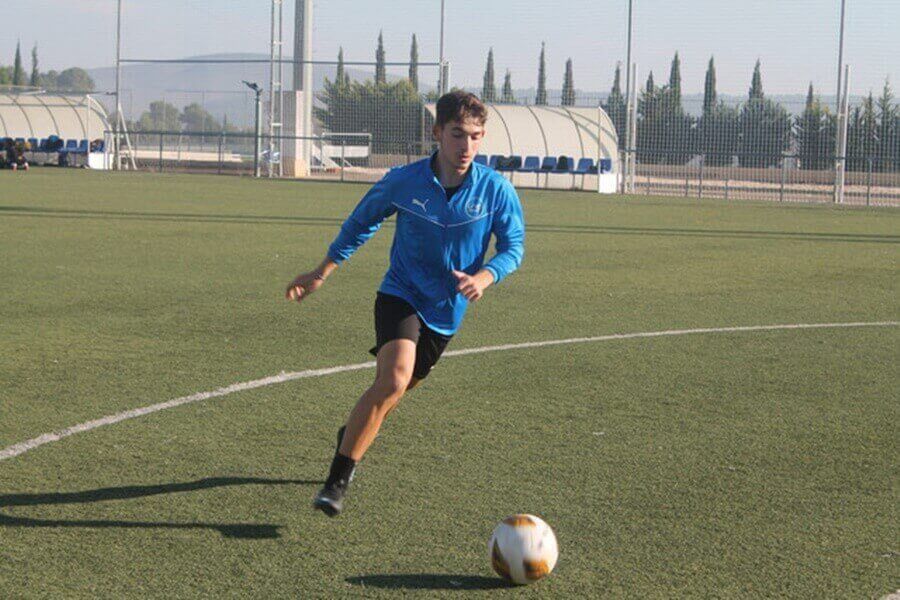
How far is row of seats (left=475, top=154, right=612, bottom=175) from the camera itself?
3903cm

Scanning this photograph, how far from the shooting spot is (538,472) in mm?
5676

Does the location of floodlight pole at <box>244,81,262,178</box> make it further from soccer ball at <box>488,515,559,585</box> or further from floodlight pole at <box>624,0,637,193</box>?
soccer ball at <box>488,515,559,585</box>

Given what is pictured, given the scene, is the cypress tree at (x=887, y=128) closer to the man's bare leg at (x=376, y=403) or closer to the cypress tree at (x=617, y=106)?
the cypress tree at (x=617, y=106)

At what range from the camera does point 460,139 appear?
5.14m

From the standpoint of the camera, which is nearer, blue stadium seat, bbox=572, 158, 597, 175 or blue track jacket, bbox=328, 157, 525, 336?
blue track jacket, bbox=328, 157, 525, 336

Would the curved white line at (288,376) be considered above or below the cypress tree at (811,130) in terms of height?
below

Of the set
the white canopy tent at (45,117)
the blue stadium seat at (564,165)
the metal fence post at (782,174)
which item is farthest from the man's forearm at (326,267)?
the white canopy tent at (45,117)

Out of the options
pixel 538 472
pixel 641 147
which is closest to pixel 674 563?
pixel 538 472

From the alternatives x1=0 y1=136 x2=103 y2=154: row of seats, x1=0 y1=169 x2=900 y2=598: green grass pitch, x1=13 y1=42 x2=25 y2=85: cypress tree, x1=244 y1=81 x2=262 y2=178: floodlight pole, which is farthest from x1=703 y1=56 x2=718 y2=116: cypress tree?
x1=13 y1=42 x2=25 y2=85: cypress tree

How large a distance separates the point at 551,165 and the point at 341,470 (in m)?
35.0

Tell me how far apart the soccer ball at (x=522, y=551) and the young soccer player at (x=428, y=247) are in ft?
3.16

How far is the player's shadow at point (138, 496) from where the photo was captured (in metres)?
4.77

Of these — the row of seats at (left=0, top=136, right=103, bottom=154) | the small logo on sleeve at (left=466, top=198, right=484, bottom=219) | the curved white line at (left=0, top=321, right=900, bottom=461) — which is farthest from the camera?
the row of seats at (left=0, top=136, right=103, bottom=154)

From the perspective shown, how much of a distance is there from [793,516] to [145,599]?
8.12 feet
